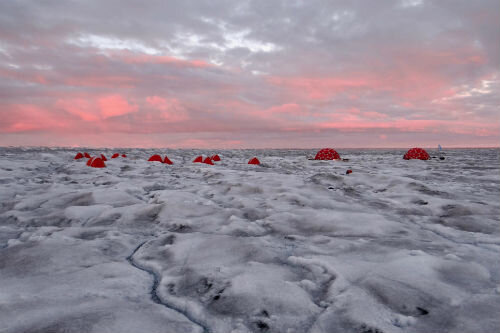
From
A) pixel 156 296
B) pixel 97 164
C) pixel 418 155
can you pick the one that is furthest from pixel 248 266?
pixel 418 155

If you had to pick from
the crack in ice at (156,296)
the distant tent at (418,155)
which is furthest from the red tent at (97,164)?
the distant tent at (418,155)

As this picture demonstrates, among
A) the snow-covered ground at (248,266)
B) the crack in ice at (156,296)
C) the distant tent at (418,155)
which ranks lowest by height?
the crack in ice at (156,296)

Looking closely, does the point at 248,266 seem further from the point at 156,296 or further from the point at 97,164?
the point at 97,164

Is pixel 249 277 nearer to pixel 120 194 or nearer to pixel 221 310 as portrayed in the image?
pixel 221 310

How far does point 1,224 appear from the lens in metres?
3.19

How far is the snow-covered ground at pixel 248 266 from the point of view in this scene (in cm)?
146

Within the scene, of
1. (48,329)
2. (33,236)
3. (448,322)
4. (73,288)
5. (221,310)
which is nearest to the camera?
(48,329)

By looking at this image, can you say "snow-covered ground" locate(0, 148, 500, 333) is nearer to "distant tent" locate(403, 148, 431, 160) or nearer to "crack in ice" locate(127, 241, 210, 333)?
"crack in ice" locate(127, 241, 210, 333)

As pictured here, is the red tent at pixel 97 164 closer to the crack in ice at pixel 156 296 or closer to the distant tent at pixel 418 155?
the crack in ice at pixel 156 296

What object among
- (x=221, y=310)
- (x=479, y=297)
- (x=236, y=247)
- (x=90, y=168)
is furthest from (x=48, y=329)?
(x=90, y=168)

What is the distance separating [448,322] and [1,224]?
13.4 feet

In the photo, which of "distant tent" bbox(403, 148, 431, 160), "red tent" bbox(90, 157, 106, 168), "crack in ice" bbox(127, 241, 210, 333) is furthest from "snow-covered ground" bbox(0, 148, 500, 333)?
"distant tent" bbox(403, 148, 431, 160)

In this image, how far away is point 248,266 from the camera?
2.05 metres

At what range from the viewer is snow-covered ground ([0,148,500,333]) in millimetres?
1457
